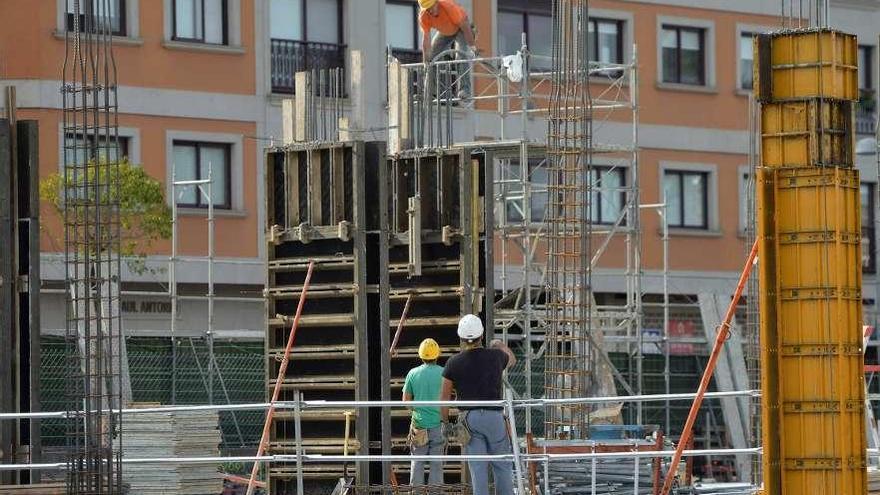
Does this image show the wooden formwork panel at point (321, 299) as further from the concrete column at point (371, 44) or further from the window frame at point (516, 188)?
the concrete column at point (371, 44)

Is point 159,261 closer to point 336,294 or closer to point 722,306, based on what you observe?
point 722,306

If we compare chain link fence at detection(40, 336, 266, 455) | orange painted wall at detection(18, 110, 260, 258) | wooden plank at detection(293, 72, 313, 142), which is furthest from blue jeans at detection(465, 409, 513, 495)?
orange painted wall at detection(18, 110, 260, 258)

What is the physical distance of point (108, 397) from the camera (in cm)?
1844

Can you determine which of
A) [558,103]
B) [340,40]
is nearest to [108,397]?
[558,103]

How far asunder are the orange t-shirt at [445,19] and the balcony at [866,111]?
18.7m

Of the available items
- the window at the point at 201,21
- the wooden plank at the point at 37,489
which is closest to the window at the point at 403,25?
the window at the point at 201,21

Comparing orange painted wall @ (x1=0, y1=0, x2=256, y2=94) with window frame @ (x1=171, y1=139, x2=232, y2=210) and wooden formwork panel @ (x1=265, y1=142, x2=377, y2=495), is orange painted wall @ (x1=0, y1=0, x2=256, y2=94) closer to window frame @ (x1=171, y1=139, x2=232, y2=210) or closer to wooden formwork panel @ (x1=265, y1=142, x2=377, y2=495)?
window frame @ (x1=171, y1=139, x2=232, y2=210)

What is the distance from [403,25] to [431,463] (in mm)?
21525

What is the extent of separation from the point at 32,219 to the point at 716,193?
27.0 meters

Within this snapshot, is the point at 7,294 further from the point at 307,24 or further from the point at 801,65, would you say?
the point at 307,24

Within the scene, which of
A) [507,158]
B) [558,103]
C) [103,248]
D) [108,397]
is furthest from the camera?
[507,158]

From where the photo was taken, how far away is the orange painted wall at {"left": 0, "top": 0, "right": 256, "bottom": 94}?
123 feet

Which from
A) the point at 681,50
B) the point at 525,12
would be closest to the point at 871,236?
the point at 681,50

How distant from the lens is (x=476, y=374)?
733 inches
